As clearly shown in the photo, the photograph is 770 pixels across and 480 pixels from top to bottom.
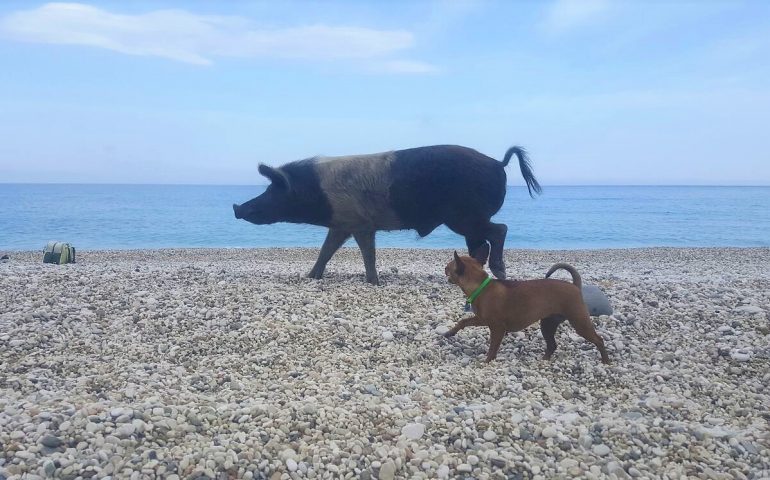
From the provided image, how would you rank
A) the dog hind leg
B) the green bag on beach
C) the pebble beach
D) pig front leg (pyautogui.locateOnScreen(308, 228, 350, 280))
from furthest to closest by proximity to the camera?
1. the green bag on beach
2. pig front leg (pyautogui.locateOnScreen(308, 228, 350, 280))
3. the dog hind leg
4. the pebble beach

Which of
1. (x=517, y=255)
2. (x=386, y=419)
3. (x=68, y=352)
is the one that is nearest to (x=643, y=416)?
(x=386, y=419)

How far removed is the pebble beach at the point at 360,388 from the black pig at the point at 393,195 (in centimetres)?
102

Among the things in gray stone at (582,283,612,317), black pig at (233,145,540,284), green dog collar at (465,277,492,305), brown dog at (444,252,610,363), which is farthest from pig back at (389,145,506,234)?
green dog collar at (465,277,492,305)

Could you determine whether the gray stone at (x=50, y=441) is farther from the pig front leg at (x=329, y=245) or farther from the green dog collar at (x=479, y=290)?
the pig front leg at (x=329, y=245)

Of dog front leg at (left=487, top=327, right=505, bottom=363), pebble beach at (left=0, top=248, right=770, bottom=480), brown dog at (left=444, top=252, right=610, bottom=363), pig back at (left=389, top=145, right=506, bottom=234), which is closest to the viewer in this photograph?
pebble beach at (left=0, top=248, right=770, bottom=480)

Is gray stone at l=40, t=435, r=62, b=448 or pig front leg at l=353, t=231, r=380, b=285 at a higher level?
pig front leg at l=353, t=231, r=380, b=285

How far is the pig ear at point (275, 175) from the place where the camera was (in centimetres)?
852

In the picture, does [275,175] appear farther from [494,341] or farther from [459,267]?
[494,341]

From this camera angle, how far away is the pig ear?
27.9 ft

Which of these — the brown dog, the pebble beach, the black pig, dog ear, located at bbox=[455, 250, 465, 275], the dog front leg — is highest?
the black pig

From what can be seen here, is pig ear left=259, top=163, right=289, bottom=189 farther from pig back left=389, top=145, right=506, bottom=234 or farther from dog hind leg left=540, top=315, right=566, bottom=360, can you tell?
dog hind leg left=540, top=315, right=566, bottom=360

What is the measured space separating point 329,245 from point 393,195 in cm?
127

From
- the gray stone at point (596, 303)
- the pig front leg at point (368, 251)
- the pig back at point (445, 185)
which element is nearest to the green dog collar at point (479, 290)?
the gray stone at point (596, 303)

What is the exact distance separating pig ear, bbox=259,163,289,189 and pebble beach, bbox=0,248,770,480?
5.13 ft
